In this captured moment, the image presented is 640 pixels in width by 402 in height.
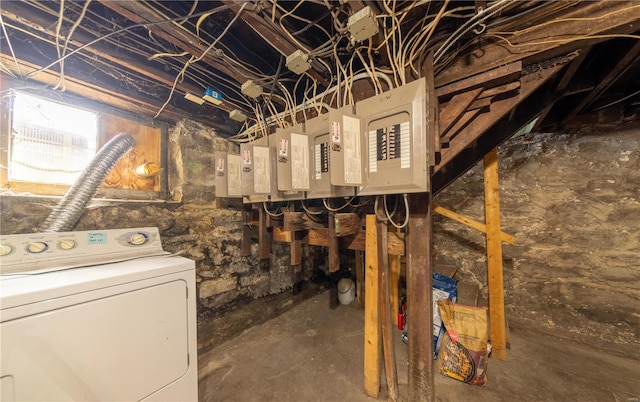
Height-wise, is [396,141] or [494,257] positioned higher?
[396,141]

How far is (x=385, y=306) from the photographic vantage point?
1.29 meters

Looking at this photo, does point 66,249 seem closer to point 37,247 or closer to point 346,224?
point 37,247

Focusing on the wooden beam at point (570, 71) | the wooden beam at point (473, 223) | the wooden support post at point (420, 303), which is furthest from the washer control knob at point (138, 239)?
the wooden beam at point (570, 71)

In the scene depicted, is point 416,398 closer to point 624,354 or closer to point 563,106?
point 624,354

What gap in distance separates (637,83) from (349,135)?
2.31m

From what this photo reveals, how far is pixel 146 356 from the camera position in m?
0.89

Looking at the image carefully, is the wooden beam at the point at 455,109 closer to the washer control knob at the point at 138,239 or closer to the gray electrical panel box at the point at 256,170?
the gray electrical panel box at the point at 256,170

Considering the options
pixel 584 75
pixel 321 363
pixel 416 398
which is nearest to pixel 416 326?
pixel 416 398

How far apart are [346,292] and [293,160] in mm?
1884

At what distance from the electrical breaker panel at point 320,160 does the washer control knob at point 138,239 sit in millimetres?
1074

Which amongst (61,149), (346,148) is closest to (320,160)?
(346,148)

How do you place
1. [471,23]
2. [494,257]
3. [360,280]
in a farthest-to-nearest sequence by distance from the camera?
[360,280] → [494,257] → [471,23]

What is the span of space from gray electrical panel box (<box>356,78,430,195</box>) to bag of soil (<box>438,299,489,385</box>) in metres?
Result: 1.18

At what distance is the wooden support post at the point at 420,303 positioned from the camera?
1121 mm
